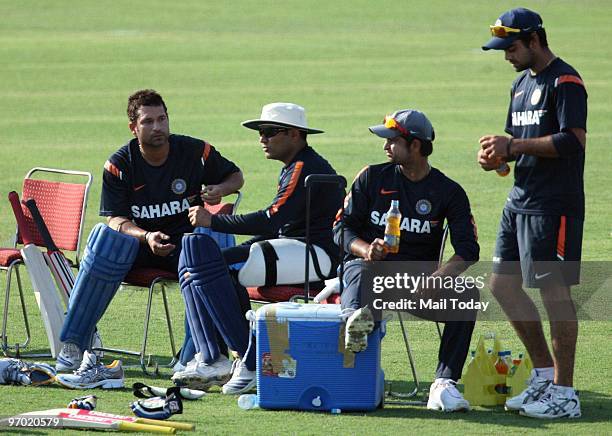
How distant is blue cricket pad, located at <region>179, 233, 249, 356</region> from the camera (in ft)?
26.5

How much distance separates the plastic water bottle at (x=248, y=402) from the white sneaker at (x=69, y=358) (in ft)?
4.25

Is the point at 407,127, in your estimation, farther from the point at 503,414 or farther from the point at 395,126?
the point at 503,414

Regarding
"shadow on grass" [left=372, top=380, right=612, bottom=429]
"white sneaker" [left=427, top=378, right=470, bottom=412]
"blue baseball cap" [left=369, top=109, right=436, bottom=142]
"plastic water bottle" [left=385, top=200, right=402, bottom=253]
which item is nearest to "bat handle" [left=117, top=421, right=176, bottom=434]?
"shadow on grass" [left=372, top=380, right=612, bottom=429]

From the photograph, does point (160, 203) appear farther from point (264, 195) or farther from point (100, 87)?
point (100, 87)

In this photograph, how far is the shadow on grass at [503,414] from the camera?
723cm

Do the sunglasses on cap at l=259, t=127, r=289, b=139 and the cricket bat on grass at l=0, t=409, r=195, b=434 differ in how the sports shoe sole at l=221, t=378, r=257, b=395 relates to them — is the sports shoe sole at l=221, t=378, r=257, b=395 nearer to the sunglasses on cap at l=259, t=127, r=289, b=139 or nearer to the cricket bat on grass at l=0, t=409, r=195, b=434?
the cricket bat on grass at l=0, t=409, r=195, b=434

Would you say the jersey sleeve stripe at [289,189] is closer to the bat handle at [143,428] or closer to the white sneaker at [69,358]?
the white sneaker at [69,358]

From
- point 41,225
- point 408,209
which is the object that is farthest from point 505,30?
point 41,225

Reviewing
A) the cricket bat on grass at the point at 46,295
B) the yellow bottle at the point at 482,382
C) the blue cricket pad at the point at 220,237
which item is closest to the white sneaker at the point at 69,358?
the cricket bat on grass at the point at 46,295

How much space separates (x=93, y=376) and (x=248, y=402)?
0.99 meters

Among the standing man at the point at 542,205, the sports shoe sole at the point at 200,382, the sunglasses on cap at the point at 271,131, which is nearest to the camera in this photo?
the standing man at the point at 542,205

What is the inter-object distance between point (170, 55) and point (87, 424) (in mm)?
30626

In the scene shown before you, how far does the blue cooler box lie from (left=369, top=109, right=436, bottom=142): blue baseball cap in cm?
101

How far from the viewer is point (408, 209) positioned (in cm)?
792
